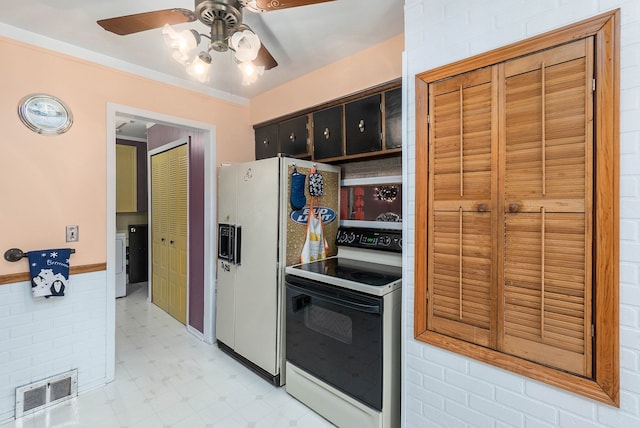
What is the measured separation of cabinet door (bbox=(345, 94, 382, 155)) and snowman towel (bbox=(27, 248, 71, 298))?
2215 mm

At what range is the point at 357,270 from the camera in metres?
2.07

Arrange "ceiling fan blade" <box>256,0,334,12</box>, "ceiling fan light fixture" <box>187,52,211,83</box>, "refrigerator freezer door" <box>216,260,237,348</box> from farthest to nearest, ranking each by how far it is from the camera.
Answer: "refrigerator freezer door" <box>216,260,237,348</box> < "ceiling fan light fixture" <box>187,52,211,83</box> < "ceiling fan blade" <box>256,0,334,12</box>

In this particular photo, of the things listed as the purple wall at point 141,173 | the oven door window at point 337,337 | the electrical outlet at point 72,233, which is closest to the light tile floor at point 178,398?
the oven door window at point 337,337

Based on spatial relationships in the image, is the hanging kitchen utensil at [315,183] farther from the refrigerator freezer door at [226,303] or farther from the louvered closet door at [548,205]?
the louvered closet door at [548,205]

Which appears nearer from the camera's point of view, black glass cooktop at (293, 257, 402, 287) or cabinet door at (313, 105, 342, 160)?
black glass cooktop at (293, 257, 402, 287)

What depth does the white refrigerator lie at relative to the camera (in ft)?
7.35

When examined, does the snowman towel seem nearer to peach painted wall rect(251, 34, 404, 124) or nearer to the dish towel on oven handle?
the dish towel on oven handle

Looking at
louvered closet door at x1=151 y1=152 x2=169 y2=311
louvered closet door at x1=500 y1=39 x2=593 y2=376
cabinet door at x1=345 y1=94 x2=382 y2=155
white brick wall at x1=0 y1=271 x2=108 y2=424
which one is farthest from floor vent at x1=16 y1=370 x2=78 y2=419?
louvered closet door at x1=500 y1=39 x2=593 y2=376

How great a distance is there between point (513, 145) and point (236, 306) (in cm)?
234

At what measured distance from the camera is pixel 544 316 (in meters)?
1.16

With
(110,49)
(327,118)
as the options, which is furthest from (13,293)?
(327,118)

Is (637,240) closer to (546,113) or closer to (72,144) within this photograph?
(546,113)

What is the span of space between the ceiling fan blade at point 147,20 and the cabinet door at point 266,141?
1623 mm

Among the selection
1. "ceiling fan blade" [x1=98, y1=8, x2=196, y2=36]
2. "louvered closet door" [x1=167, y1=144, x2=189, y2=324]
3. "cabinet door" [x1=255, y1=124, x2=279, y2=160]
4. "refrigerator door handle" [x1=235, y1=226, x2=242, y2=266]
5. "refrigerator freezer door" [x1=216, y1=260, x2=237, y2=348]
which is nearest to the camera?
"ceiling fan blade" [x1=98, y1=8, x2=196, y2=36]
